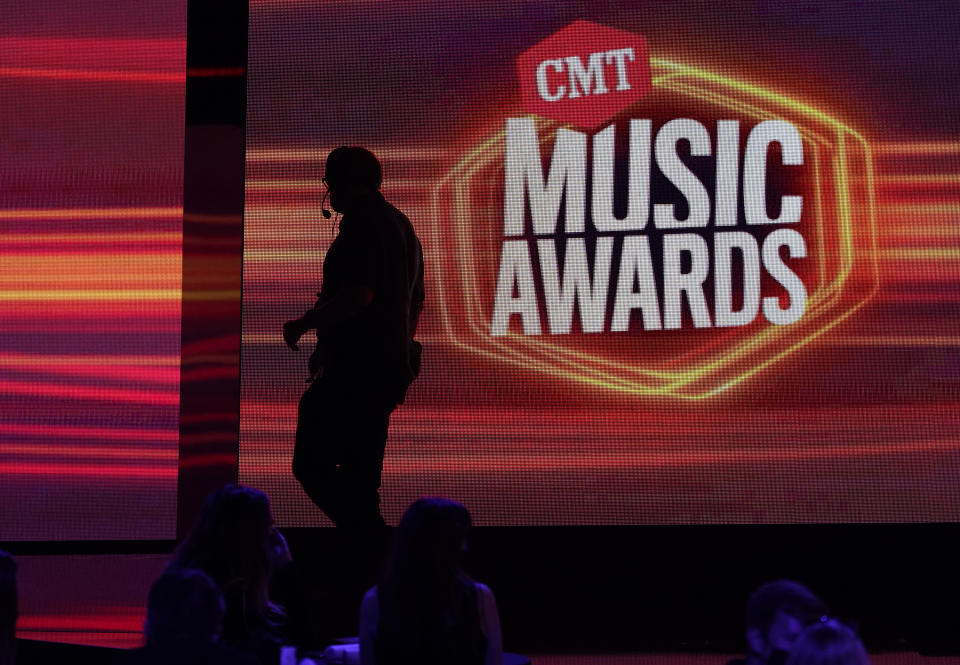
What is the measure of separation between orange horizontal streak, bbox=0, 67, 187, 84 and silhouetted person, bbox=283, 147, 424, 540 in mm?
1628

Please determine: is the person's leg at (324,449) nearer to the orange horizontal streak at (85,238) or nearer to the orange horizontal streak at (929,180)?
the orange horizontal streak at (85,238)

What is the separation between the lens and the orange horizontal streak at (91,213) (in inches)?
173

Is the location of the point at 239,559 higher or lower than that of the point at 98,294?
lower

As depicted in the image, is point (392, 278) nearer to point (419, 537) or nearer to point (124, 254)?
point (419, 537)

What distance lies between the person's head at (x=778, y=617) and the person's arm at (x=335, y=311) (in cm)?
144

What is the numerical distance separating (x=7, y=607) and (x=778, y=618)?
4.85ft

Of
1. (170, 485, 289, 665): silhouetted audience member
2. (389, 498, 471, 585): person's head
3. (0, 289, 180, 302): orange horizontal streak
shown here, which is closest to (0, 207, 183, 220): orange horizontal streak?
(0, 289, 180, 302): orange horizontal streak

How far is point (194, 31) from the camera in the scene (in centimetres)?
432

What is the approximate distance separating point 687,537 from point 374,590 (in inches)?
71.2

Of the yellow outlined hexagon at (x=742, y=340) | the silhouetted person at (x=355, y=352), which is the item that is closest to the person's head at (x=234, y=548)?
the silhouetted person at (x=355, y=352)

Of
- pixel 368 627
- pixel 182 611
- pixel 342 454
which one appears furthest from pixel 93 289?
→ pixel 182 611

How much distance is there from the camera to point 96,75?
446 centimetres

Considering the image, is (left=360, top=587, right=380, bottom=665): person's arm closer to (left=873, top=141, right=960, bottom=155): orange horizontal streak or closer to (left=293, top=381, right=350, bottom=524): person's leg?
(left=293, top=381, right=350, bottom=524): person's leg

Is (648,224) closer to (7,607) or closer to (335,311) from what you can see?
(335,311)
